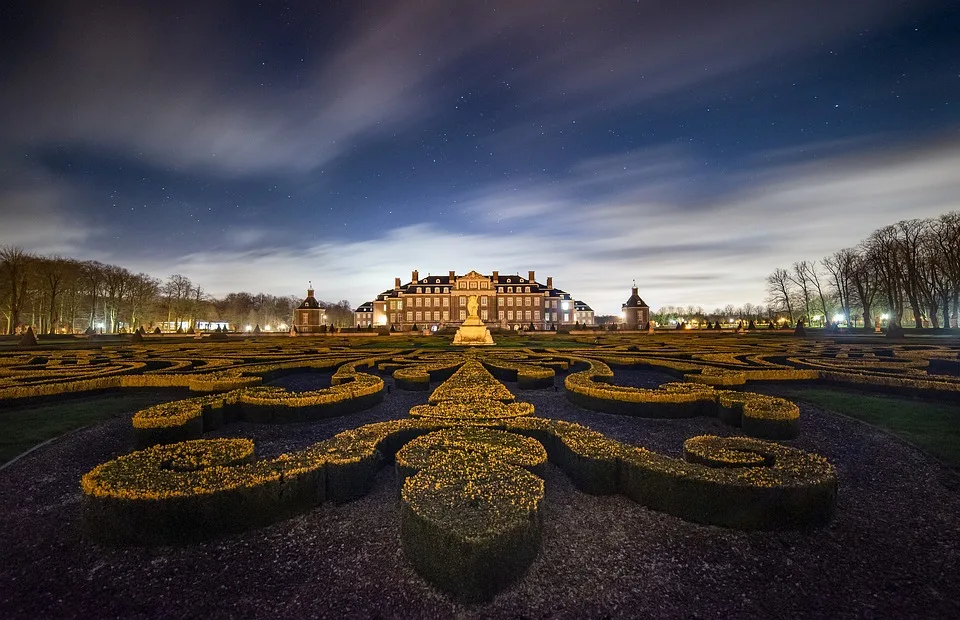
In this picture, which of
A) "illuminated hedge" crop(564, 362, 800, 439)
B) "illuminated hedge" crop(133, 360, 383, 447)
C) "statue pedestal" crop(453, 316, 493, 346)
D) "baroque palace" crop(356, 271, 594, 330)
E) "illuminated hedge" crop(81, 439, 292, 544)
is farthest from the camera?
"baroque palace" crop(356, 271, 594, 330)

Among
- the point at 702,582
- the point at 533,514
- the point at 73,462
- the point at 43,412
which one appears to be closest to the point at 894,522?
the point at 702,582

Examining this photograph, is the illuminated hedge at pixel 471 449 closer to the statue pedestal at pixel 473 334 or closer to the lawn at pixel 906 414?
the lawn at pixel 906 414

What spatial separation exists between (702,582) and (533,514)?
1533 mm

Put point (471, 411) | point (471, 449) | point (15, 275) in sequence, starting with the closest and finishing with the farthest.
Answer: point (471, 449), point (471, 411), point (15, 275)

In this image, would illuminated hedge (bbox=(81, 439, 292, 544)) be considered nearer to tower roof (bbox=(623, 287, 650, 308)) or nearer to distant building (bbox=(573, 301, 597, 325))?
tower roof (bbox=(623, 287, 650, 308))

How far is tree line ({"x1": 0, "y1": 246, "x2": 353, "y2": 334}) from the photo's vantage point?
46.3m

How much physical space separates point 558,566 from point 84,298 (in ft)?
258

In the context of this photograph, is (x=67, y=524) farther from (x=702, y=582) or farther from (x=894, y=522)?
(x=894, y=522)

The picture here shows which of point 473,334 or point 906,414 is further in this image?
point 473,334

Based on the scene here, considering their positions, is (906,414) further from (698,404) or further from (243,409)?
(243,409)

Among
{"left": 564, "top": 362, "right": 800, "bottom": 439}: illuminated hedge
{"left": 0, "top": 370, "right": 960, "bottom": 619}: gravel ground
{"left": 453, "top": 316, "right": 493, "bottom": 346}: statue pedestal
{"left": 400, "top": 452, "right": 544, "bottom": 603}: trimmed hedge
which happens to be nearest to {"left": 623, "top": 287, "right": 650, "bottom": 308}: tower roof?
{"left": 453, "top": 316, "right": 493, "bottom": 346}: statue pedestal

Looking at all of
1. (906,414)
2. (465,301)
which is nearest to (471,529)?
(906,414)

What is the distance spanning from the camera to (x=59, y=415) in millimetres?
9031

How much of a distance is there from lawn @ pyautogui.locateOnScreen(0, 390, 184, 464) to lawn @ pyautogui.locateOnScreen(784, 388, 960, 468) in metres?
14.2
